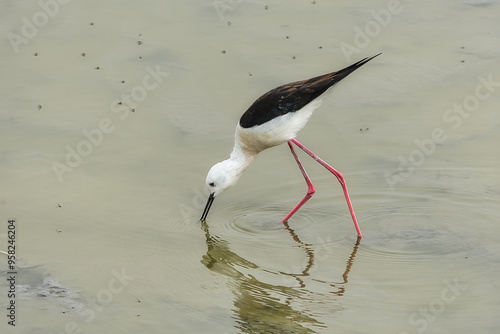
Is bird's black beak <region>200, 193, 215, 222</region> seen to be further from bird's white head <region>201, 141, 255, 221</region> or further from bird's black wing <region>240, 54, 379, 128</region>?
bird's black wing <region>240, 54, 379, 128</region>

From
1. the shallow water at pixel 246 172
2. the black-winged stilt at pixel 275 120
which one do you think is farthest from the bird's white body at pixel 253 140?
the shallow water at pixel 246 172

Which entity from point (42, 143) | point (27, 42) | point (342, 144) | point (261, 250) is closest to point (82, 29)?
point (27, 42)

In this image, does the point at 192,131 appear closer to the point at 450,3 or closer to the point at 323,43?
the point at 323,43

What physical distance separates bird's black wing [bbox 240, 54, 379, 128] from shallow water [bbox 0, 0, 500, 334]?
0.94 meters

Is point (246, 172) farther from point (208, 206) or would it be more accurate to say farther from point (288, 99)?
point (288, 99)

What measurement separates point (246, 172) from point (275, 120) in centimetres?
121

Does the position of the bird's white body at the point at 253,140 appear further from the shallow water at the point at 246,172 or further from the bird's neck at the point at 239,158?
the shallow water at the point at 246,172

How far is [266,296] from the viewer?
22.4 feet

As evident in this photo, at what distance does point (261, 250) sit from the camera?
7.53m

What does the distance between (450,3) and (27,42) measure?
18.3ft

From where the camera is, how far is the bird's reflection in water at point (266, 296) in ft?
21.1

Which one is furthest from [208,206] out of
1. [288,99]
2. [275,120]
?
[288,99]

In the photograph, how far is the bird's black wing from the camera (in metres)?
7.58

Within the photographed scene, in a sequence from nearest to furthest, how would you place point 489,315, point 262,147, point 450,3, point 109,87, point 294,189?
point 489,315 < point 262,147 < point 294,189 < point 109,87 < point 450,3
